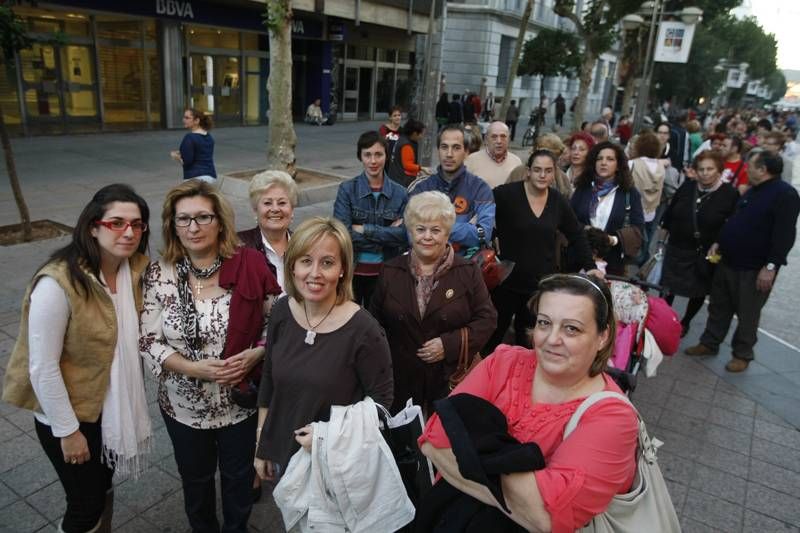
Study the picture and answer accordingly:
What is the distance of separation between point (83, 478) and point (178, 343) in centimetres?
71

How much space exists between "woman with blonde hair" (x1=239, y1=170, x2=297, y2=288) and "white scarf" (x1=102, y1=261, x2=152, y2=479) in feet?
2.84

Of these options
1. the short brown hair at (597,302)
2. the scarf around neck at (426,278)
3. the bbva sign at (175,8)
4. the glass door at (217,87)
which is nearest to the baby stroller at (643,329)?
the scarf around neck at (426,278)

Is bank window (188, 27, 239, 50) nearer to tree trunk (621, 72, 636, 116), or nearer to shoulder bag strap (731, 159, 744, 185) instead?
shoulder bag strap (731, 159, 744, 185)

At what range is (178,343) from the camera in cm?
255

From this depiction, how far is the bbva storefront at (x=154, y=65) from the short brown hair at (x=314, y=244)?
43.6 ft

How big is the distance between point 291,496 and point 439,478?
60cm

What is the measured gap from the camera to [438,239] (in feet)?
10.2

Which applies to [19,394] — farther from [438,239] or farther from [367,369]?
[438,239]

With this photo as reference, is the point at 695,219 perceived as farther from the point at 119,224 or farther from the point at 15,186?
the point at 15,186

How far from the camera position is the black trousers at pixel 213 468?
267 centimetres

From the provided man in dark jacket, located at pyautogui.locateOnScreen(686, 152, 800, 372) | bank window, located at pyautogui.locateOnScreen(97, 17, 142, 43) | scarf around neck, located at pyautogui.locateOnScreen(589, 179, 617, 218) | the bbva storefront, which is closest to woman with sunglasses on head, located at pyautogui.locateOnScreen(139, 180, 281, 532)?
scarf around neck, located at pyautogui.locateOnScreen(589, 179, 617, 218)

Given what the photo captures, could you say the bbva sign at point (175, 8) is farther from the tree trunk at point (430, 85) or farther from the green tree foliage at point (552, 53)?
the green tree foliage at point (552, 53)

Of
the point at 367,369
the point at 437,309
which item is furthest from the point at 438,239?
the point at 367,369

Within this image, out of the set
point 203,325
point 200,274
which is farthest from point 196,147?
point 203,325
